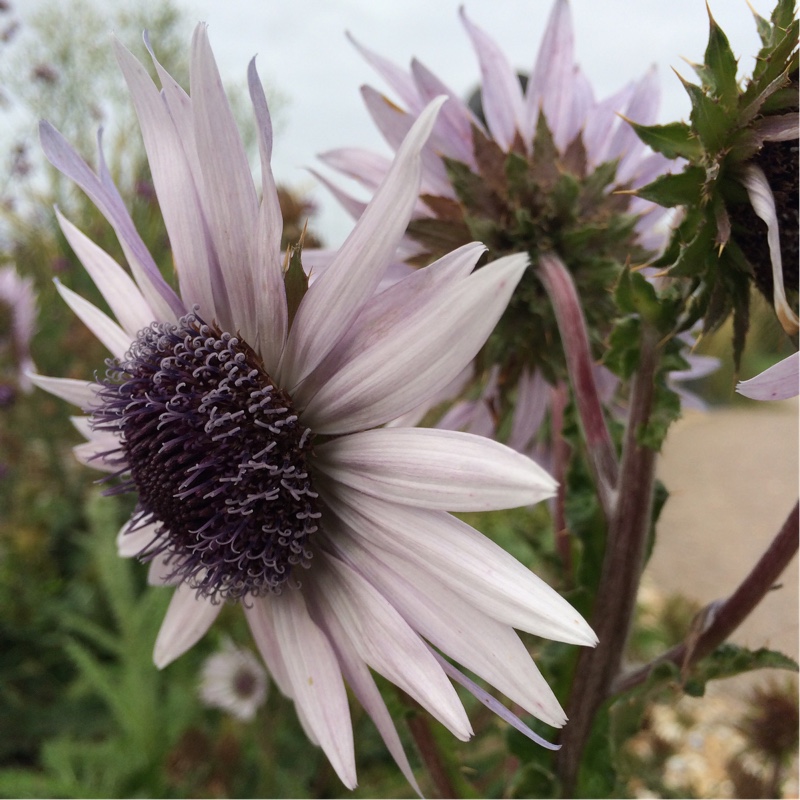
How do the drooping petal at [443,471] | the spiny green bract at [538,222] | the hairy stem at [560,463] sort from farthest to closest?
1. the hairy stem at [560,463]
2. the spiny green bract at [538,222]
3. the drooping petal at [443,471]

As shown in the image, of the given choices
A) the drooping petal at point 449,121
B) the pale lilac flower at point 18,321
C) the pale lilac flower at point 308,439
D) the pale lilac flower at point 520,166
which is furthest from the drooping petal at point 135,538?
the pale lilac flower at point 18,321

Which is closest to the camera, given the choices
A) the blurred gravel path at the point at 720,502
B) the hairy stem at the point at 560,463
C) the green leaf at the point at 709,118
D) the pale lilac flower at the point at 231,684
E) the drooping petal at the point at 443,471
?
the drooping petal at the point at 443,471

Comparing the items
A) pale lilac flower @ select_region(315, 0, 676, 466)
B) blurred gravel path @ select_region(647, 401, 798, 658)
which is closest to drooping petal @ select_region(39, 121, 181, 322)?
pale lilac flower @ select_region(315, 0, 676, 466)

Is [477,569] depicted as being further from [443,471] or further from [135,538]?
[135,538]

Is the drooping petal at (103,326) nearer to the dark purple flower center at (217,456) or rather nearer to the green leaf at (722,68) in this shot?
the dark purple flower center at (217,456)

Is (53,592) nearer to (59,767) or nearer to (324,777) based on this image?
(59,767)

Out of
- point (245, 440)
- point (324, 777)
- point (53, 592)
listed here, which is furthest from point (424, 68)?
point (53, 592)

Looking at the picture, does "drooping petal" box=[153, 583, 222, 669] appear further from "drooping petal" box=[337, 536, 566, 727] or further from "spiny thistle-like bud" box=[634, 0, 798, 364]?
"spiny thistle-like bud" box=[634, 0, 798, 364]

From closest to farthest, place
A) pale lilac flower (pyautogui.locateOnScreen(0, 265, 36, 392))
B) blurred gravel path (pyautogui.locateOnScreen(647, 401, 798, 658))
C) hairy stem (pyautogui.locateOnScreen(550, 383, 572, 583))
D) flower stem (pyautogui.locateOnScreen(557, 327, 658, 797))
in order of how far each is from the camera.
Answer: flower stem (pyautogui.locateOnScreen(557, 327, 658, 797)) < hairy stem (pyautogui.locateOnScreen(550, 383, 572, 583)) < pale lilac flower (pyautogui.locateOnScreen(0, 265, 36, 392)) < blurred gravel path (pyautogui.locateOnScreen(647, 401, 798, 658))
